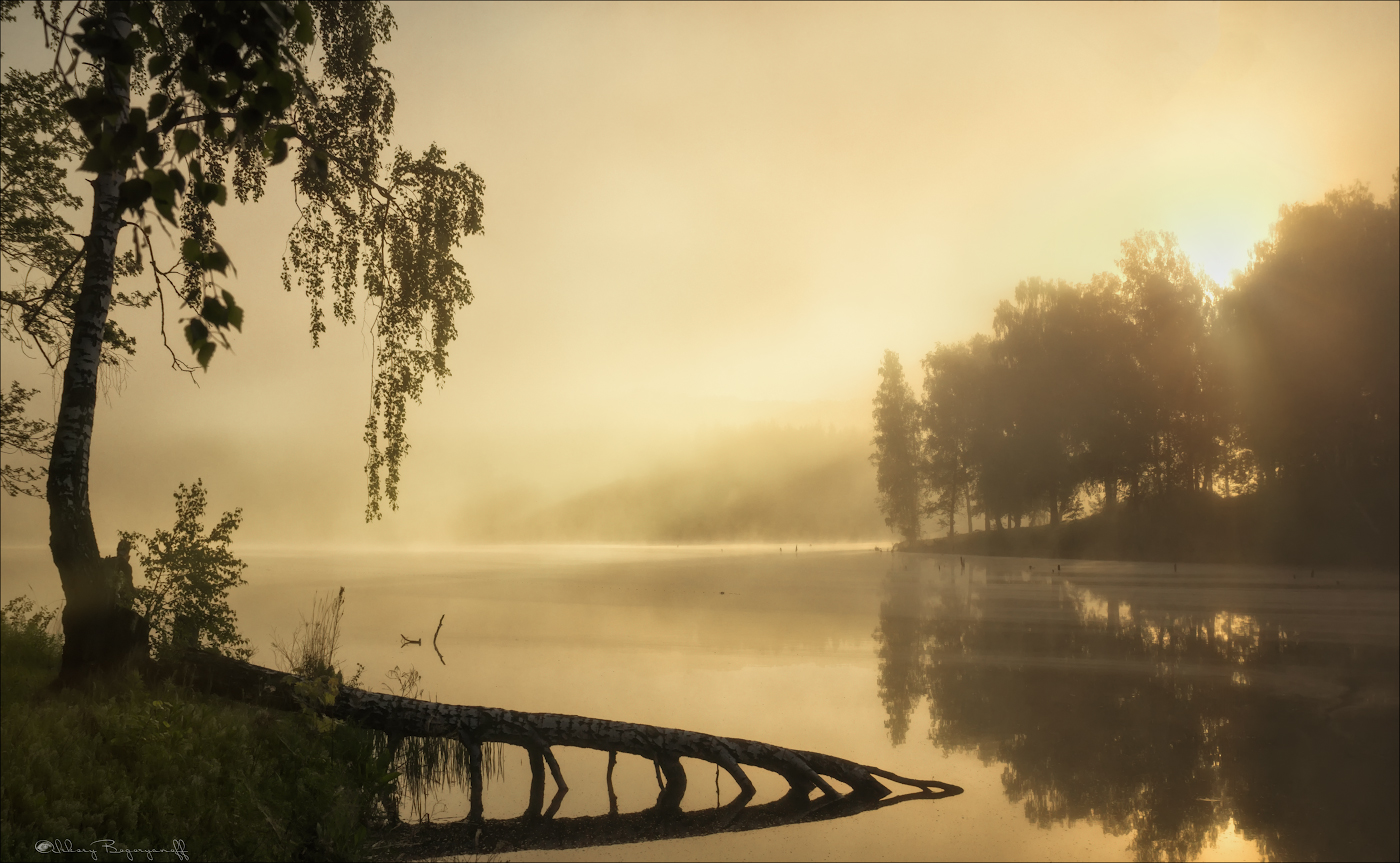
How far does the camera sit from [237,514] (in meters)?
11.6

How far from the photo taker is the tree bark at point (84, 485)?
919cm

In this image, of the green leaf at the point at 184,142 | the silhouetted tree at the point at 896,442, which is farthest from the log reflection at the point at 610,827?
the silhouetted tree at the point at 896,442

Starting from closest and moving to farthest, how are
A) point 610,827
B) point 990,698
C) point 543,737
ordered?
point 610,827
point 543,737
point 990,698

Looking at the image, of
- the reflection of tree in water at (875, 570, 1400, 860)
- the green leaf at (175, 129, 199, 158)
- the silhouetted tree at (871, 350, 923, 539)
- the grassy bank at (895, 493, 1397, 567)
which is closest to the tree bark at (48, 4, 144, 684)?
the green leaf at (175, 129, 199, 158)

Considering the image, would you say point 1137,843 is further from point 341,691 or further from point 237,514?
point 237,514

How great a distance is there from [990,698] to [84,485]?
51.7ft

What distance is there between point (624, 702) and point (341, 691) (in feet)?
22.4

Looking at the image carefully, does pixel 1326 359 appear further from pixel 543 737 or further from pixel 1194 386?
pixel 543 737

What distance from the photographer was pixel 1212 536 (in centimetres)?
5156

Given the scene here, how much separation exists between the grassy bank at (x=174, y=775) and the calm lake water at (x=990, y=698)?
2100 mm

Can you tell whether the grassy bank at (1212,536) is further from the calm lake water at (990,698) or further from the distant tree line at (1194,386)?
the calm lake water at (990,698)

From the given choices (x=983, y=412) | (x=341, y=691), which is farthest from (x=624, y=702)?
(x=983, y=412)

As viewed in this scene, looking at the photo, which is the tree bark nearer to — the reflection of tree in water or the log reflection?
the log reflection

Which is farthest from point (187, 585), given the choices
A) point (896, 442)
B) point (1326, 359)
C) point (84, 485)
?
point (896, 442)
